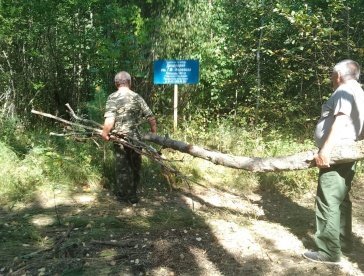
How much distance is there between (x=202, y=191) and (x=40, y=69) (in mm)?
5336

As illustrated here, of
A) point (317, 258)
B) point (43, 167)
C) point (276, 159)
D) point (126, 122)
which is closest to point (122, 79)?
point (126, 122)

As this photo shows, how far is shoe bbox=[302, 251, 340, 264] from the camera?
4.38 meters

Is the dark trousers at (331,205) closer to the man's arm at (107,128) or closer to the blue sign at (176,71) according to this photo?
the man's arm at (107,128)

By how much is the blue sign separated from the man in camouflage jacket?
2.76 metres

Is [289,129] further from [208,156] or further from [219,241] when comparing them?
[219,241]

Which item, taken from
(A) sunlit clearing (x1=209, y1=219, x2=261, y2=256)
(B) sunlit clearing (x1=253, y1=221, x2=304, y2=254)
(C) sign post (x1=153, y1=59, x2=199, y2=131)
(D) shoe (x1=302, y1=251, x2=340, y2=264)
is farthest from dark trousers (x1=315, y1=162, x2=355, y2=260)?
(C) sign post (x1=153, y1=59, x2=199, y2=131)

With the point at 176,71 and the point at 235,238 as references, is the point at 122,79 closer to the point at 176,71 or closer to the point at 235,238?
the point at 176,71

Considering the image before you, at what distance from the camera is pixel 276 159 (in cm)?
492

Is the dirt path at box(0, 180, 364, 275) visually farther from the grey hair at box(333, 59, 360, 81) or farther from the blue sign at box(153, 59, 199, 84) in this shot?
the blue sign at box(153, 59, 199, 84)

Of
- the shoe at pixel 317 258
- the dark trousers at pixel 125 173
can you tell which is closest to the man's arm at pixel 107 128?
the dark trousers at pixel 125 173

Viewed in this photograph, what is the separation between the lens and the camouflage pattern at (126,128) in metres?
6.34

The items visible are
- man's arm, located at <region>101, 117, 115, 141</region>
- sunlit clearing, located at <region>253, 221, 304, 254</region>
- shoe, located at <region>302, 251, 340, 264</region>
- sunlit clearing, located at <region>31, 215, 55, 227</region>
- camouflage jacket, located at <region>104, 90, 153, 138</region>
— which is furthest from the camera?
camouflage jacket, located at <region>104, 90, 153, 138</region>

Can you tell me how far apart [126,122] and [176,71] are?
10.4 feet

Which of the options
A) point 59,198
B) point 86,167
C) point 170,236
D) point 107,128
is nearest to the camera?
point 170,236
